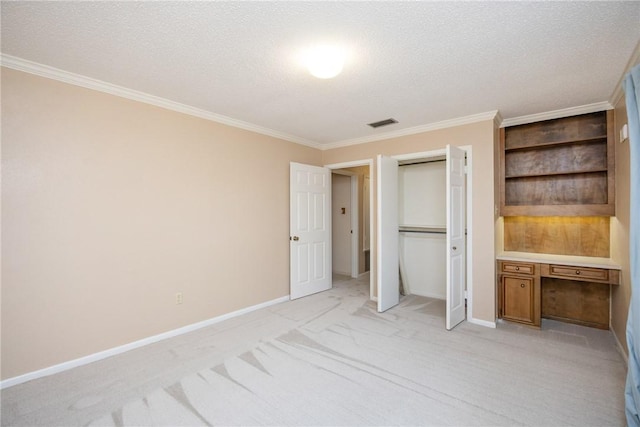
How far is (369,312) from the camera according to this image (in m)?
3.79

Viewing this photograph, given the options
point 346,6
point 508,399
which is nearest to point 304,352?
point 508,399

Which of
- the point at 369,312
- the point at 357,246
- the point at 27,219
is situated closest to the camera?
the point at 27,219

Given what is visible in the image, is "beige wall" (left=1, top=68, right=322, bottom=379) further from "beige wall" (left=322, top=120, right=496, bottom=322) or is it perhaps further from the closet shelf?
"beige wall" (left=322, top=120, right=496, bottom=322)

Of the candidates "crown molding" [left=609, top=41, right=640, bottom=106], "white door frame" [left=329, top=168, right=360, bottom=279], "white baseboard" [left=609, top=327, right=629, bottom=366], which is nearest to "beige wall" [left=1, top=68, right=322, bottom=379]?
"white door frame" [left=329, top=168, right=360, bottom=279]

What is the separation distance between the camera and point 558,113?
3.28 m

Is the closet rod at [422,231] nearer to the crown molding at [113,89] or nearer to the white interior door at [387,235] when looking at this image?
the white interior door at [387,235]

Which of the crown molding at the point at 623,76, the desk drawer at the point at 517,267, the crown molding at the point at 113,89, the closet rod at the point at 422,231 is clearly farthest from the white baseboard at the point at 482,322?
the crown molding at the point at 113,89

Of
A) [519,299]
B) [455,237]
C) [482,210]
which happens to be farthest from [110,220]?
[519,299]

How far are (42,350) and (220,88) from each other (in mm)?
2646

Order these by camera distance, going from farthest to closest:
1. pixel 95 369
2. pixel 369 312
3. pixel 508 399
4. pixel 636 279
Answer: pixel 369 312 → pixel 95 369 → pixel 508 399 → pixel 636 279

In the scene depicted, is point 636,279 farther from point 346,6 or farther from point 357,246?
point 357,246

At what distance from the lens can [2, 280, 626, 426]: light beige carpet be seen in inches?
74.5

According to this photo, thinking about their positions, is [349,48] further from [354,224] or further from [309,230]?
[354,224]

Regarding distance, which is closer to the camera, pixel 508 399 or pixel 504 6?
pixel 504 6
